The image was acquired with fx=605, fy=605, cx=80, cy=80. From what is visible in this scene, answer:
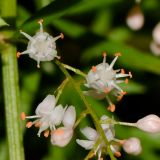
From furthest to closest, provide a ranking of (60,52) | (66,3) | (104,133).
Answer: (60,52)
(66,3)
(104,133)

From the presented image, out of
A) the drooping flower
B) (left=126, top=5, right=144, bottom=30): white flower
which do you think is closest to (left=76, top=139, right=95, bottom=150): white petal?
the drooping flower

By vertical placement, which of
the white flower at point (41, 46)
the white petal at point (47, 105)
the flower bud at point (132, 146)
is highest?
the white flower at point (41, 46)

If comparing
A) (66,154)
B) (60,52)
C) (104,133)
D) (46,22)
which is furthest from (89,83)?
(60,52)

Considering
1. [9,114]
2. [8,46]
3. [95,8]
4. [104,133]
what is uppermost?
[95,8]

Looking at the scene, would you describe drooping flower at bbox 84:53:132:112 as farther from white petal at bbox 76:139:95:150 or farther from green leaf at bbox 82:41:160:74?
green leaf at bbox 82:41:160:74

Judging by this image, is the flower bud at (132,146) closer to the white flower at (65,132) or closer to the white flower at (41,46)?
the white flower at (65,132)

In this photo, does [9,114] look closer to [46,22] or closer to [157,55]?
[46,22]

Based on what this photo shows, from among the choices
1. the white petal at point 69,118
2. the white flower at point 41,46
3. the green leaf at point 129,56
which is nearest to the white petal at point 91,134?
the white petal at point 69,118

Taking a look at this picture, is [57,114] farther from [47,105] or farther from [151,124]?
[151,124]
